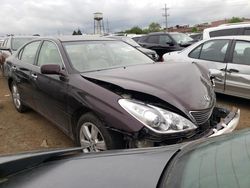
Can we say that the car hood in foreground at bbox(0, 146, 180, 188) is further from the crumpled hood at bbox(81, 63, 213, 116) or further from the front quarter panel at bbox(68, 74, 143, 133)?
the crumpled hood at bbox(81, 63, 213, 116)

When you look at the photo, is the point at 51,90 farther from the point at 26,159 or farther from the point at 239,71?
the point at 239,71

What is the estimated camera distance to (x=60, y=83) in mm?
4039

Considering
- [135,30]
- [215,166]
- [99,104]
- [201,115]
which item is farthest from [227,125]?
[135,30]

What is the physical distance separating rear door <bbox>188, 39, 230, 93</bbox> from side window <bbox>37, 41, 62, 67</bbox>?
2.74 metres

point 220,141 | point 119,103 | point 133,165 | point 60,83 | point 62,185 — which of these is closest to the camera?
point 62,185

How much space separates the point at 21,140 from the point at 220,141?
3.62 m

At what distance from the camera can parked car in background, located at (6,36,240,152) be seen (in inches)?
119

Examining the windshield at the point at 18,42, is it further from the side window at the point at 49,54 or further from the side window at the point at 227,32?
the side window at the point at 49,54

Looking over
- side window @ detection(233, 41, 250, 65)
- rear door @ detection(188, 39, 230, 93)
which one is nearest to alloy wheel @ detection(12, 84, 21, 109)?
rear door @ detection(188, 39, 230, 93)

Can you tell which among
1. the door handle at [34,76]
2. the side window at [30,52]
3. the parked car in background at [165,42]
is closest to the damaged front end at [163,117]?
the door handle at [34,76]

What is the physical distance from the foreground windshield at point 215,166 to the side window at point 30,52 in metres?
3.96

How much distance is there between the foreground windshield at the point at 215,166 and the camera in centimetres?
144

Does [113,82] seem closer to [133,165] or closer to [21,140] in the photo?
[133,165]

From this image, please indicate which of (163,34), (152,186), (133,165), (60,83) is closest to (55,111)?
(60,83)
